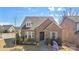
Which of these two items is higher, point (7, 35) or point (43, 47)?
point (7, 35)

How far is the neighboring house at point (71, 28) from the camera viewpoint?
3.17 metres

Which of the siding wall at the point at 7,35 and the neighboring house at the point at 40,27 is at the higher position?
the neighboring house at the point at 40,27

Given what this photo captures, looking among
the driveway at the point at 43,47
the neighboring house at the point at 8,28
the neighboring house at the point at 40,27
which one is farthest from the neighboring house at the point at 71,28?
the neighboring house at the point at 8,28

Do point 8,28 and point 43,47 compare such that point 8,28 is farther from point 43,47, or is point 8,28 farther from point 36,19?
point 43,47

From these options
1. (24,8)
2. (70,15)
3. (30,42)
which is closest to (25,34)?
(30,42)

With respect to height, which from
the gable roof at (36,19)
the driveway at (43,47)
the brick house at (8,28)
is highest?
the gable roof at (36,19)

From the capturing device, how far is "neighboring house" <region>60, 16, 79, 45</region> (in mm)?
3174

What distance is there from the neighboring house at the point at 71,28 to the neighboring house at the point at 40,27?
0.07m

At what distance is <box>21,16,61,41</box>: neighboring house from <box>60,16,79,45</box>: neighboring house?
7 cm

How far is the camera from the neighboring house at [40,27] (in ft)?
10.5

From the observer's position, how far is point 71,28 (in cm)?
319

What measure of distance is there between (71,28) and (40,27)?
0.36 metres

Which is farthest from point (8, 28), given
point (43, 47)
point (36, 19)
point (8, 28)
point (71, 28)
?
point (71, 28)

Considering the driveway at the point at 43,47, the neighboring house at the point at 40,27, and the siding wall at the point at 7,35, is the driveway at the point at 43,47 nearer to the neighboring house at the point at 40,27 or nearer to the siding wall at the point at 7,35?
the neighboring house at the point at 40,27
